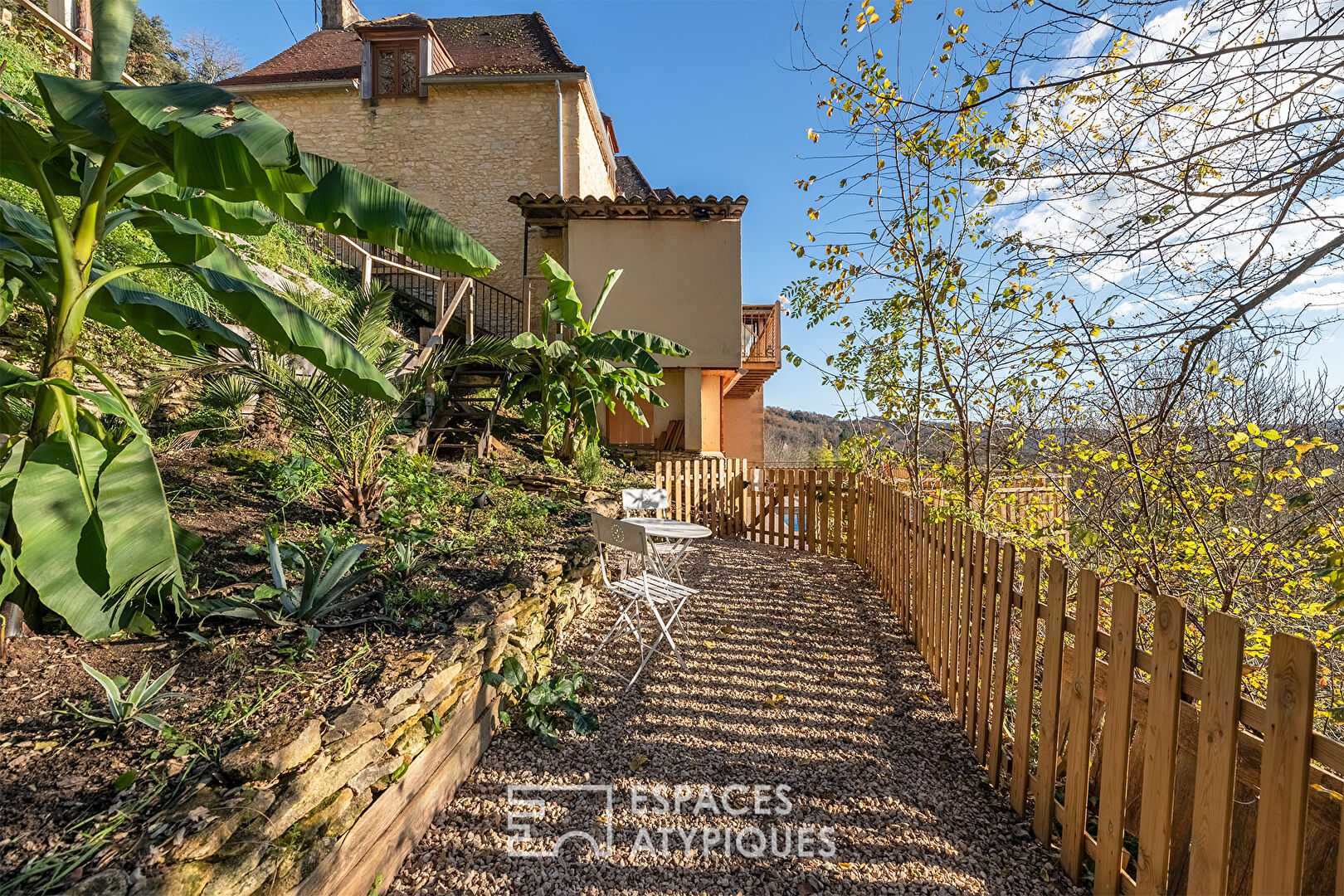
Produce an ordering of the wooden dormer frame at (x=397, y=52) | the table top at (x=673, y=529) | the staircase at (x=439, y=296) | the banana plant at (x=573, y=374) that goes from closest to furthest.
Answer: the table top at (x=673, y=529) → the banana plant at (x=573, y=374) → the staircase at (x=439, y=296) → the wooden dormer frame at (x=397, y=52)

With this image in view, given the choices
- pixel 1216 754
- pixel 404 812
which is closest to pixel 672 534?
pixel 404 812

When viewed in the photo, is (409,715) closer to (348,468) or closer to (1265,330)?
(348,468)

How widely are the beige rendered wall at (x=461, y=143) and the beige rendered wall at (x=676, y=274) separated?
2287 millimetres

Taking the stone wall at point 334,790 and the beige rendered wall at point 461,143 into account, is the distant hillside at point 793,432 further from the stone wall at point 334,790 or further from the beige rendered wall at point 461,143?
the stone wall at point 334,790

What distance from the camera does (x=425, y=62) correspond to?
14594mm

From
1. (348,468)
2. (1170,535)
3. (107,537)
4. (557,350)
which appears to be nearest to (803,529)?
(557,350)

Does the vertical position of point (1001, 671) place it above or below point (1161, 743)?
below

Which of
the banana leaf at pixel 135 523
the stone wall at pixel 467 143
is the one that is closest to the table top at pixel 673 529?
the banana leaf at pixel 135 523

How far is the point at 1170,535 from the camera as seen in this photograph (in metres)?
3.82

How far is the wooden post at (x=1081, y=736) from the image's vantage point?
236cm

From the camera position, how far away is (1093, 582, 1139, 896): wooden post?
84.6 inches

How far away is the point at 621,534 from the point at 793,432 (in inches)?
1520

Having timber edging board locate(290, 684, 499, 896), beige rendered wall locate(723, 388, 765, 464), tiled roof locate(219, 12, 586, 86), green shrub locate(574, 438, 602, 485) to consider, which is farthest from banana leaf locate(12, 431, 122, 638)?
beige rendered wall locate(723, 388, 765, 464)

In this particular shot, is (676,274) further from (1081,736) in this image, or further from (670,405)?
(1081,736)
